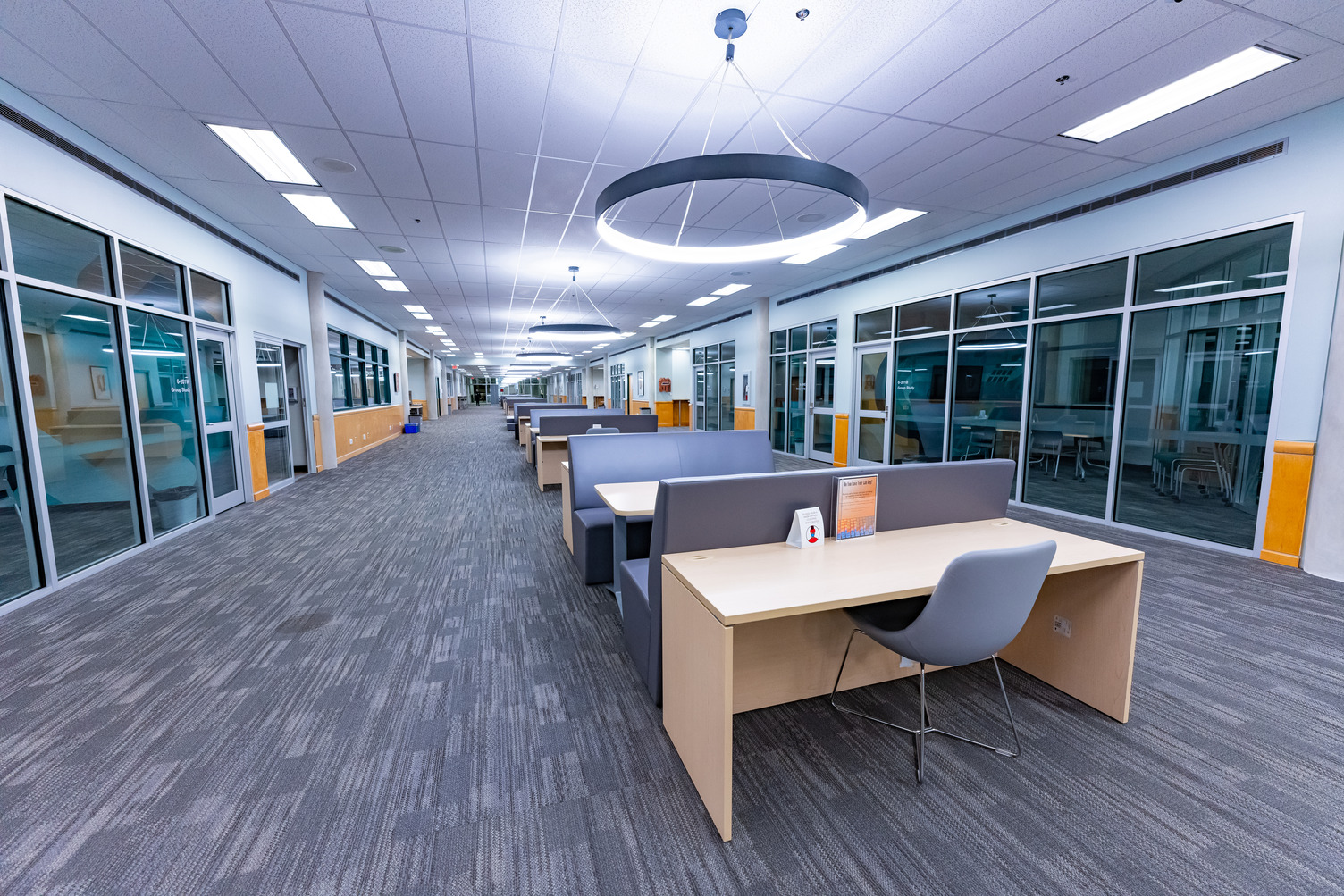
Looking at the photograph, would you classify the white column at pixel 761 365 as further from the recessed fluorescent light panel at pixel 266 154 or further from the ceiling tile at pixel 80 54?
the ceiling tile at pixel 80 54

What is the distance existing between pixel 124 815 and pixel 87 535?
3625 millimetres

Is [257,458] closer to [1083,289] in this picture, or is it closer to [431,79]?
[431,79]

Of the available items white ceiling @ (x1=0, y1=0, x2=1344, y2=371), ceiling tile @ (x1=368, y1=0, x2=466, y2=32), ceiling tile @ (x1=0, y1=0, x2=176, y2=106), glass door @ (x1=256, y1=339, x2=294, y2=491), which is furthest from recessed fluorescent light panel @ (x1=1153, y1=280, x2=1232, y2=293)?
glass door @ (x1=256, y1=339, x2=294, y2=491)

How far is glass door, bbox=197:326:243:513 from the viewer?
528cm

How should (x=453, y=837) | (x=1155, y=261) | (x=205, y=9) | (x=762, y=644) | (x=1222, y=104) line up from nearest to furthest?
(x=453, y=837) < (x=762, y=644) < (x=205, y=9) < (x=1222, y=104) < (x=1155, y=261)

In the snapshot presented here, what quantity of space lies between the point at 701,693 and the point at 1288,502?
4.86m

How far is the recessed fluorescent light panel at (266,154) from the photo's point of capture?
147 inches

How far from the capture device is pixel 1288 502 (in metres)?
3.77

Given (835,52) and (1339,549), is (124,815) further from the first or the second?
(1339,549)

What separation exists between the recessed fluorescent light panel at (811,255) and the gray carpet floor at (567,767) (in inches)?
196

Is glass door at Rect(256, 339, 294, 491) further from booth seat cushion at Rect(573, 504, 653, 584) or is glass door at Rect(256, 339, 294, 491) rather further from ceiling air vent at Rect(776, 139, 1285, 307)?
ceiling air vent at Rect(776, 139, 1285, 307)

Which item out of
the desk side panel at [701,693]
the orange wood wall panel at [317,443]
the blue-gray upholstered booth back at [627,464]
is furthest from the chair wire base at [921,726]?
the orange wood wall panel at [317,443]

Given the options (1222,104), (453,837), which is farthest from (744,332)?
(453,837)

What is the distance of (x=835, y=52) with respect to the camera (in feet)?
9.36
